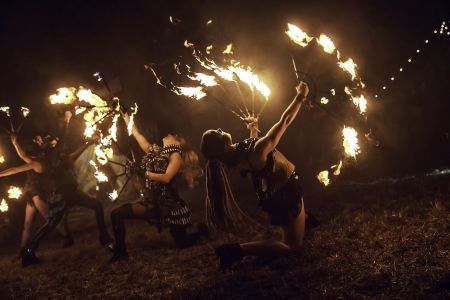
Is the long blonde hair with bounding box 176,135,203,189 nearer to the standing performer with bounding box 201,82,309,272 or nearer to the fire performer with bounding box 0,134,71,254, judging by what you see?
the standing performer with bounding box 201,82,309,272

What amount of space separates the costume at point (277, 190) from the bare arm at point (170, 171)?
1.71 m

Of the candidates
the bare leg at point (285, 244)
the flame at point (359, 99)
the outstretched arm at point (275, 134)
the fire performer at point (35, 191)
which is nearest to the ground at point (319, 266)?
the bare leg at point (285, 244)

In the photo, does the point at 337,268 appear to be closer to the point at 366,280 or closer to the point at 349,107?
the point at 366,280

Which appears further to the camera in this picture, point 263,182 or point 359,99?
point 359,99

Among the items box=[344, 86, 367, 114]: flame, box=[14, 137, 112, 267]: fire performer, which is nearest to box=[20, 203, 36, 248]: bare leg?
box=[14, 137, 112, 267]: fire performer

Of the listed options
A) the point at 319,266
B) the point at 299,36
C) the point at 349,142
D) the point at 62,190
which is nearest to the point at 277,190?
the point at 319,266

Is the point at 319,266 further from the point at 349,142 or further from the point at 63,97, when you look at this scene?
the point at 63,97

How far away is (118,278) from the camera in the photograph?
557 cm

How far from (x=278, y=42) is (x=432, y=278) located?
29.4ft

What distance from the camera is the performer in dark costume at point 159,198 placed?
6.20 metres

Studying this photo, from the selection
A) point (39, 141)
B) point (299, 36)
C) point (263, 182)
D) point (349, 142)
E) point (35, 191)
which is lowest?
Result: point (263, 182)

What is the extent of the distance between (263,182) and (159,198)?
221cm

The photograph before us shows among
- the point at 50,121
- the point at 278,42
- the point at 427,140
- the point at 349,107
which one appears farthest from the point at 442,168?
the point at 50,121

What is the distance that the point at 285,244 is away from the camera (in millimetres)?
4816
